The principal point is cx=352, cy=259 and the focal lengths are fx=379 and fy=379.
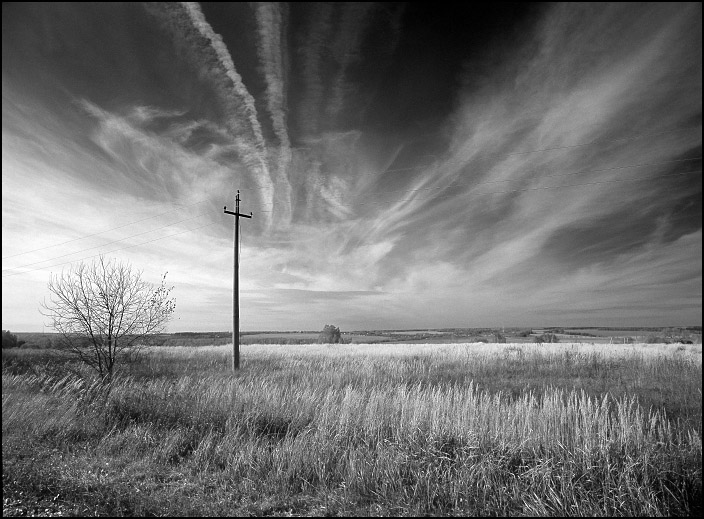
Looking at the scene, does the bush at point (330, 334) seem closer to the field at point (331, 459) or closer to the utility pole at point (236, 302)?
the utility pole at point (236, 302)

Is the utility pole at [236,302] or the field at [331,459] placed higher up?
the utility pole at [236,302]

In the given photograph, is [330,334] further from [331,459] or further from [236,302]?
[331,459]

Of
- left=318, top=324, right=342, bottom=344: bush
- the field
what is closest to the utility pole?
the field

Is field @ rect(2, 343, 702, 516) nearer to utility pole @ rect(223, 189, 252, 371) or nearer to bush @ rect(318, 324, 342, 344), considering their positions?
utility pole @ rect(223, 189, 252, 371)

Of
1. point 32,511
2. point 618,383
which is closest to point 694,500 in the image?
point 32,511

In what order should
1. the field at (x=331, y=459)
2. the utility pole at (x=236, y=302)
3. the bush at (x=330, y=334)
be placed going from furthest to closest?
the bush at (x=330, y=334), the utility pole at (x=236, y=302), the field at (x=331, y=459)

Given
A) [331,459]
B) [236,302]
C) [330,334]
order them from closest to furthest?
[331,459] < [236,302] < [330,334]

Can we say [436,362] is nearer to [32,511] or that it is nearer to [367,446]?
[367,446]

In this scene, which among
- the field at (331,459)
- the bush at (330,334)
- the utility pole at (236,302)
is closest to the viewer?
the field at (331,459)

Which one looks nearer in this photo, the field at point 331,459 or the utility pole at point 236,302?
the field at point 331,459

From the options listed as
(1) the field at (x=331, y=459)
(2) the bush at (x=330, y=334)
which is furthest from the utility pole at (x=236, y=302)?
(2) the bush at (x=330, y=334)

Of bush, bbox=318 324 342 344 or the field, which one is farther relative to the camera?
bush, bbox=318 324 342 344

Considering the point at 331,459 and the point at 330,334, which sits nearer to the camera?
the point at 331,459

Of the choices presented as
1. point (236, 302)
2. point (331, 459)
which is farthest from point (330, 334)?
point (331, 459)
